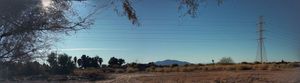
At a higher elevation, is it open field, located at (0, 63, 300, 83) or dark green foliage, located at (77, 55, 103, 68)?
dark green foliage, located at (77, 55, 103, 68)

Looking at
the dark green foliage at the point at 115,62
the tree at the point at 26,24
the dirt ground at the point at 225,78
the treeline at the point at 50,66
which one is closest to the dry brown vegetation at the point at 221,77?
the dirt ground at the point at 225,78

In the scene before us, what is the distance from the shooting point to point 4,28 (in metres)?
6.30

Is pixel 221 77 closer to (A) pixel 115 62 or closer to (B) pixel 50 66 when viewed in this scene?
(B) pixel 50 66

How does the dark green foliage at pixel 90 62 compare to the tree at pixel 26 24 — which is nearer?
the tree at pixel 26 24

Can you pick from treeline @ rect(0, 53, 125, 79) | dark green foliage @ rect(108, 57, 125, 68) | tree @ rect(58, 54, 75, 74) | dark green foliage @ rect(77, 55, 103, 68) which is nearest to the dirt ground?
treeline @ rect(0, 53, 125, 79)

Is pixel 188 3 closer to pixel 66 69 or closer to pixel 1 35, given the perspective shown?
pixel 1 35

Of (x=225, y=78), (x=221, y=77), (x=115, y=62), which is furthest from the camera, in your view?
(x=115, y=62)

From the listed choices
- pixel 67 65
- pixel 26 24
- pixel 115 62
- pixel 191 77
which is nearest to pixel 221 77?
pixel 191 77

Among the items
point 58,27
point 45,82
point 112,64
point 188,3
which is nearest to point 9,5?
point 58,27

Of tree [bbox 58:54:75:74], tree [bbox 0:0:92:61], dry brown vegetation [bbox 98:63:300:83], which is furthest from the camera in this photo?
tree [bbox 58:54:75:74]

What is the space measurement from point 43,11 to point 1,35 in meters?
0.51

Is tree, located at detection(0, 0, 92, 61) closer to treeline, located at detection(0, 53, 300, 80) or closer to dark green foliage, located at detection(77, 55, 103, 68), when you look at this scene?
treeline, located at detection(0, 53, 300, 80)

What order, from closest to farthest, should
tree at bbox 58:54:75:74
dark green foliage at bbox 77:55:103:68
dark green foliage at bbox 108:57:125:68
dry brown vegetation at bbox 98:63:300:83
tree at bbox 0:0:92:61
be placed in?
1. tree at bbox 0:0:92:61
2. dry brown vegetation at bbox 98:63:300:83
3. tree at bbox 58:54:75:74
4. dark green foliage at bbox 77:55:103:68
5. dark green foliage at bbox 108:57:125:68

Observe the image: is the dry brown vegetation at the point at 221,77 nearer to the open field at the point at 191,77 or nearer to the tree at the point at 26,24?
the open field at the point at 191,77
